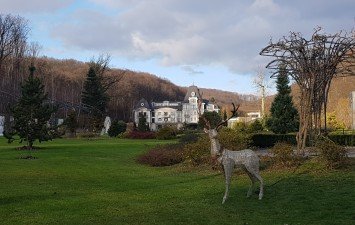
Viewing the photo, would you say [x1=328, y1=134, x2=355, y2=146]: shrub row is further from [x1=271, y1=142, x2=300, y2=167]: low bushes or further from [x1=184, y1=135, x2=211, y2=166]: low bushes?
[x1=271, y1=142, x2=300, y2=167]: low bushes

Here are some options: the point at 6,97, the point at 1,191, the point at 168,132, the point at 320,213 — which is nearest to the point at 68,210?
the point at 1,191

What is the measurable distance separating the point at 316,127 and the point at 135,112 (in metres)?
103

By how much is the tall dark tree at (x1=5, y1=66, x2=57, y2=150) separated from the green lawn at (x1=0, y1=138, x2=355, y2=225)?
11.8 meters

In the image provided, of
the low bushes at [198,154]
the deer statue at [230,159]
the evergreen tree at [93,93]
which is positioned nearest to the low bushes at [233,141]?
the low bushes at [198,154]

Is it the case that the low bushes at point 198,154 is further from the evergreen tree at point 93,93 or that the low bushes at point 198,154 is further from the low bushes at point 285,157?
the evergreen tree at point 93,93

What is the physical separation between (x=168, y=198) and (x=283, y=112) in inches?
1459

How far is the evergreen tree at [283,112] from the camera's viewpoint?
45.9 metres

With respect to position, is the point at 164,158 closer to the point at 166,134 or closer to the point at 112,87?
the point at 166,134

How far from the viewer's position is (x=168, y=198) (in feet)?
38.3

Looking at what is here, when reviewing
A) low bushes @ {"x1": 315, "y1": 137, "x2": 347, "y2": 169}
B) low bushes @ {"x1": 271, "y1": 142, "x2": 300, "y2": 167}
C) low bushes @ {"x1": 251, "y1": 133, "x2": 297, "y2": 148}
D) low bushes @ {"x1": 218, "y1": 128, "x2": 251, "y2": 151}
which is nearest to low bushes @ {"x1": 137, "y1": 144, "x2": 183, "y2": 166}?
low bushes @ {"x1": 218, "y1": 128, "x2": 251, "y2": 151}

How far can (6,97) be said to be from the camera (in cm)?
7294

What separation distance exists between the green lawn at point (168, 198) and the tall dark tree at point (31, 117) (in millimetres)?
11835

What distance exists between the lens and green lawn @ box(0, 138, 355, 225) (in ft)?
Answer: 29.3

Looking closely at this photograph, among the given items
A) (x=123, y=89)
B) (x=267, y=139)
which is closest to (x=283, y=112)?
(x=267, y=139)
